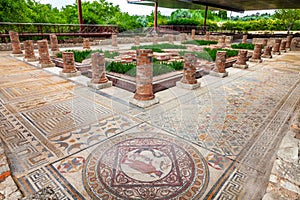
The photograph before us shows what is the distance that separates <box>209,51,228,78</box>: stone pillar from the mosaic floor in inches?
64.6

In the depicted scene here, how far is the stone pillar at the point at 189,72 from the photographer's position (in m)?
4.79

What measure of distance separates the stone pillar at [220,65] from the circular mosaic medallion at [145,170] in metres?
4.35

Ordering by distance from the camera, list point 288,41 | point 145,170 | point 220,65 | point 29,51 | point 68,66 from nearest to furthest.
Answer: point 145,170
point 68,66
point 220,65
point 29,51
point 288,41

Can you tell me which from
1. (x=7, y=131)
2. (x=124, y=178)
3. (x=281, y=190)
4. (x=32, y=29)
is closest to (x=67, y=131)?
(x=7, y=131)

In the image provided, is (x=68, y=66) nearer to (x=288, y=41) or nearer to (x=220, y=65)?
(x=220, y=65)

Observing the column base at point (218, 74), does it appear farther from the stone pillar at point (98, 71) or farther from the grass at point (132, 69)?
the stone pillar at point (98, 71)

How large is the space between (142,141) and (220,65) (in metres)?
4.67

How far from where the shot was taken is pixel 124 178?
1950mm

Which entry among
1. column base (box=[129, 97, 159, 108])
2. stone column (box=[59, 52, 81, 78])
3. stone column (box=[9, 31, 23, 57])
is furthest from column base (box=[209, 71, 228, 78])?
stone column (box=[9, 31, 23, 57])

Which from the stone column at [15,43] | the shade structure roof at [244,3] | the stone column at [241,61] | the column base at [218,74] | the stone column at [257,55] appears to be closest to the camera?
the column base at [218,74]

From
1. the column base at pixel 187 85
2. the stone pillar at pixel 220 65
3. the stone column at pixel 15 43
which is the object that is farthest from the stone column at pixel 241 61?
the stone column at pixel 15 43

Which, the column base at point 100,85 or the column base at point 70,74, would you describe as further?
the column base at point 70,74

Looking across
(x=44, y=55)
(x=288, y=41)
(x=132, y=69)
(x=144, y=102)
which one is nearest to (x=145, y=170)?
(x=144, y=102)

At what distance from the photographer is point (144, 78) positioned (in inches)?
149
